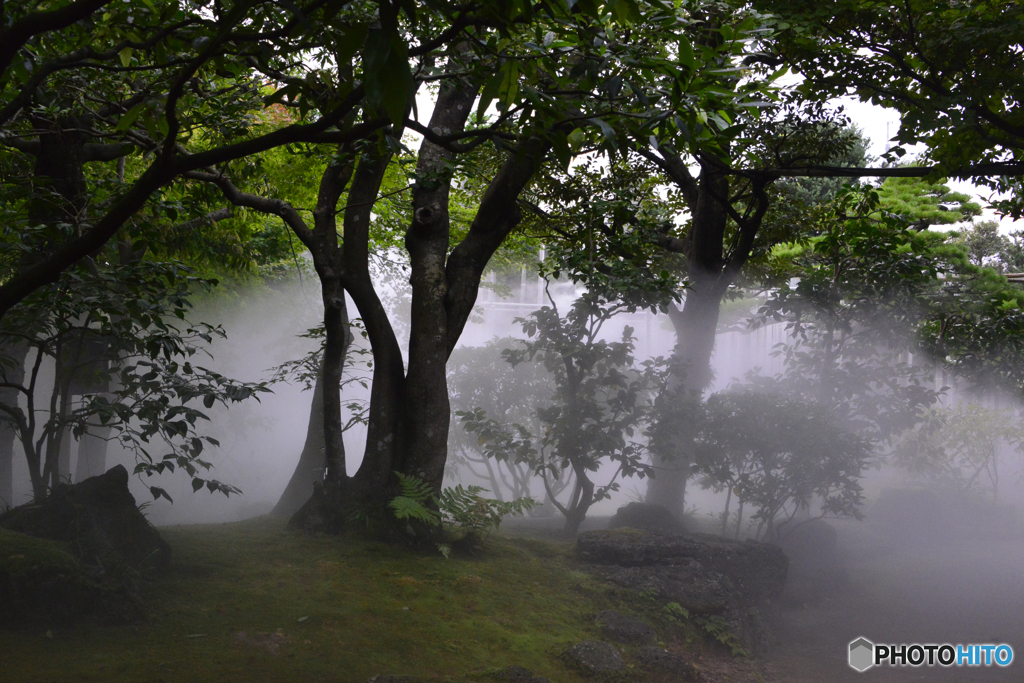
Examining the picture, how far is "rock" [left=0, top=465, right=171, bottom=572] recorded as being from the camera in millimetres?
3766

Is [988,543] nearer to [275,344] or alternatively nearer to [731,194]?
[731,194]

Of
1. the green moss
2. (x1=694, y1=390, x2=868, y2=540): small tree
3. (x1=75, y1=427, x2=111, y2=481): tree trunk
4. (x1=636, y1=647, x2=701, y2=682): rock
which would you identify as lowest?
(x1=636, y1=647, x2=701, y2=682): rock

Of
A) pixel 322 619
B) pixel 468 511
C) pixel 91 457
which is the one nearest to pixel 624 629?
pixel 468 511

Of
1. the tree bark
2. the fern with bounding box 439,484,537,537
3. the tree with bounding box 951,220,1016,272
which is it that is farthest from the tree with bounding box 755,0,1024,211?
the tree with bounding box 951,220,1016,272

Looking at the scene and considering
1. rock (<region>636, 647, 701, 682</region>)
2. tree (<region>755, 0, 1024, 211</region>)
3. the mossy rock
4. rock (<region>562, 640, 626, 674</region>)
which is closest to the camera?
the mossy rock

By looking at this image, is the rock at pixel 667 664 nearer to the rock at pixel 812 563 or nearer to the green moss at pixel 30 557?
the rock at pixel 812 563

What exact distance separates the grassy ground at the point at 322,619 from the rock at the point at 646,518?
8.85 feet

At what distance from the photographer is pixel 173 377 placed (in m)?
4.36

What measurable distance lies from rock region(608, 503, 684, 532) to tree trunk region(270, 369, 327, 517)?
3372 millimetres

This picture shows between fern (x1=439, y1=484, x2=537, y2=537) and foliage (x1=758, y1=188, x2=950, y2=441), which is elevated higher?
foliage (x1=758, y1=188, x2=950, y2=441)

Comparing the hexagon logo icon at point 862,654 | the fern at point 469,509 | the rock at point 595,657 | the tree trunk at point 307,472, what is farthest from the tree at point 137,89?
the hexagon logo icon at point 862,654

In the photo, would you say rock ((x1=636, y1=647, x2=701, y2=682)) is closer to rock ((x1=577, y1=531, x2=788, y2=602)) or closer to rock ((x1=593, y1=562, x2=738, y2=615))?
rock ((x1=593, y1=562, x2=738, y2=615))

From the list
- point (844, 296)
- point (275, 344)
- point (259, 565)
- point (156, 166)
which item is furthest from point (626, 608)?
point (275, 344)

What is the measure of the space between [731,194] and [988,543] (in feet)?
17.5
